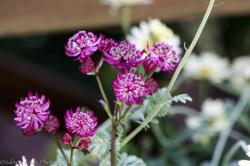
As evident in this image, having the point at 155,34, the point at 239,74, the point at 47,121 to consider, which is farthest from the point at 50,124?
the point at 239,74

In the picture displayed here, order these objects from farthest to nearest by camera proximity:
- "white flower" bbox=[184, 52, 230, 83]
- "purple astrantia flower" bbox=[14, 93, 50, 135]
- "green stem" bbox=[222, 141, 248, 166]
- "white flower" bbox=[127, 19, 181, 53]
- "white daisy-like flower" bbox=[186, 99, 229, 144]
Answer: "white flower" bbox=[184, 52, 230, 83] < "white daisy-like flower" bbox=[186, 99, 229, 144] < "white flower" bbox=[127, 19, 181, 53] < "green stem" bbox=[222, 141, 248, 166] < "purple astrantia flower" bbox=[14, 93, 50, 135]

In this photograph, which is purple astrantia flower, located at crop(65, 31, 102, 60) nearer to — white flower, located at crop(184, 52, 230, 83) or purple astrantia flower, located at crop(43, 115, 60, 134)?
purple astrantia flower, located at crop(43, 115, 60, 134)

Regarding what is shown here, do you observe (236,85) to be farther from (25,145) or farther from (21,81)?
(25,145)

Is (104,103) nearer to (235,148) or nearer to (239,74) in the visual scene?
(235,148)

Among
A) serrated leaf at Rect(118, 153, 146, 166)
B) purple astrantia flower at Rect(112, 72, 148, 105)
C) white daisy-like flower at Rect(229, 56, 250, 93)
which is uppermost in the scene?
white daisy-like flower at Rect(229, 56, 250, 93)

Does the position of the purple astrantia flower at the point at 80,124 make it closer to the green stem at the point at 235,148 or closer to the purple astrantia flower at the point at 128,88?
the purple astrantia flower at the point at 128,88

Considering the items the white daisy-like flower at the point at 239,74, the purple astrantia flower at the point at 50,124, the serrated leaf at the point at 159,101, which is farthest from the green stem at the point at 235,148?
the white daisy-like flower at the point at 239,74

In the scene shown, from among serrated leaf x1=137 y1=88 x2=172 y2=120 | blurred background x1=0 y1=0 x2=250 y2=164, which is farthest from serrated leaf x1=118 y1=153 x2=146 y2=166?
blurred background x1=0 y1=0 x2=250 y2=164
